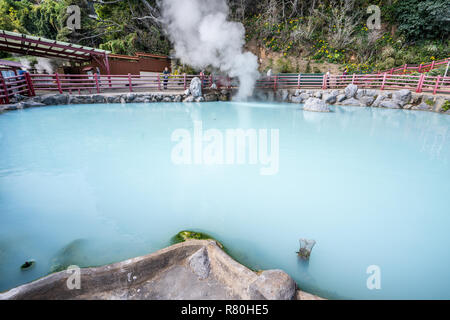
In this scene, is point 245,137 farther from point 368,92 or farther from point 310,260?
point 368,92

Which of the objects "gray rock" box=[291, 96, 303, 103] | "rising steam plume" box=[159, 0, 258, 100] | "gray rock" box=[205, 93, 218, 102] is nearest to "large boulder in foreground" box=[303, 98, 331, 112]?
→ "gray rock" box=[291, 96, 303, 103]

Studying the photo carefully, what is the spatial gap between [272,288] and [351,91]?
1248 centimetres

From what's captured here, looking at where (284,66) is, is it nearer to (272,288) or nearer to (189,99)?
(189,99)

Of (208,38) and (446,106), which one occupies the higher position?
(208,38)

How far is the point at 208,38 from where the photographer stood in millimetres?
14406

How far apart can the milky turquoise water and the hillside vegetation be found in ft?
38.6

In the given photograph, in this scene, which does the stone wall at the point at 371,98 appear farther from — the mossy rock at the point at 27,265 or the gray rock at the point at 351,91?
the mossy rock at the point at 27,265

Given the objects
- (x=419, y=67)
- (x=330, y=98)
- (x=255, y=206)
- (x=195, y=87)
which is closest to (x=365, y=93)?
(x=330, y=98)

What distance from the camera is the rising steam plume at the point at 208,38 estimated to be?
561 inches

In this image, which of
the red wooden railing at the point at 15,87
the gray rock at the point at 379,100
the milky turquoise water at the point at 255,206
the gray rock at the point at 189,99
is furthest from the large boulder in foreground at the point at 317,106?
the red wooden railing at the point at 15,87

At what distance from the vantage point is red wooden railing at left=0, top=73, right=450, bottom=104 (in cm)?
1000

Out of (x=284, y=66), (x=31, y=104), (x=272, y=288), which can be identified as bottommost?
(x=272, y=288)

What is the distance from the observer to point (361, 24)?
15570 mm

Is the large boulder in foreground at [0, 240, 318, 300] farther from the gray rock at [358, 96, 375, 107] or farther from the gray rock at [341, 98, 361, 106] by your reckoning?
the gray rock at [358, 96, 375, 107]
